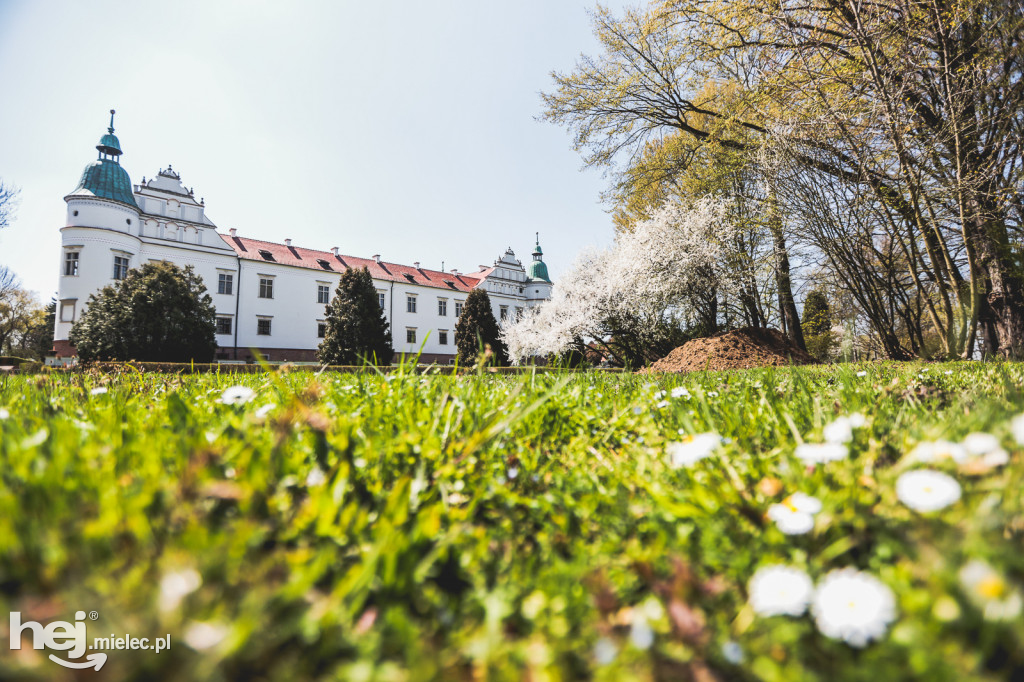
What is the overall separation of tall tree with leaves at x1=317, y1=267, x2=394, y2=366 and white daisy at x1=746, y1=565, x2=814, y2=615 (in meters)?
26.0

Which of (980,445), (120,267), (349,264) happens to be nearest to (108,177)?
(120,267)

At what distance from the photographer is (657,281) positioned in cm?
1333

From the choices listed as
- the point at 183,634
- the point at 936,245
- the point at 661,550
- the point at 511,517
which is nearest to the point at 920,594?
the point at 661,550

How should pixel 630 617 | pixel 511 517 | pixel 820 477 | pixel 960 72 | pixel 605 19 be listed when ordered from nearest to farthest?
1. pixel 630 617
2. pixel 820 477
3. pixel 511 517
4. pixel 960 72
5. pixel 605 19


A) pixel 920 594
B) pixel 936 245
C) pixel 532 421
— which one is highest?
pixel 936 245

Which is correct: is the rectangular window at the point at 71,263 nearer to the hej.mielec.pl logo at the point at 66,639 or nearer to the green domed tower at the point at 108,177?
the green domed tower at the point at 108,177

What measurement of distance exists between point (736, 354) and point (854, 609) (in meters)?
9.51

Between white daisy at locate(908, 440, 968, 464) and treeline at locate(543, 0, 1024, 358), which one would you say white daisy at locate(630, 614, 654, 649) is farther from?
treeline at locate(543, 0, 1024, 358)

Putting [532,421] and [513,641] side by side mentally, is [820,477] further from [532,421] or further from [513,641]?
[532,421]

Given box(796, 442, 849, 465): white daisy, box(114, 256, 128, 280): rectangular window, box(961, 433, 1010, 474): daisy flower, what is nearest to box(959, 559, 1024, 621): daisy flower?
box(961, 433, 1010, 474): daisy flower

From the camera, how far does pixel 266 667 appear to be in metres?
0.61

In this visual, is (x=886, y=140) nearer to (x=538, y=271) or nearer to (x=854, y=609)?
(x=854, y=609)

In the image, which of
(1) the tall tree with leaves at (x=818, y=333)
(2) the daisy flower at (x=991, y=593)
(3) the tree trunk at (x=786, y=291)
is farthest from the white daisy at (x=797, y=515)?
(1) the tall tree with leaves at (x=818, y=333)

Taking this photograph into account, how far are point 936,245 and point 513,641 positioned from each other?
→ 10335mm
